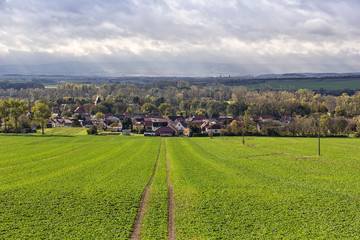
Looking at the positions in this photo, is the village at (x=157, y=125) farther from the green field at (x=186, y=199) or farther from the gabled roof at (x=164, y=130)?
the green field at (x=186, y=199)

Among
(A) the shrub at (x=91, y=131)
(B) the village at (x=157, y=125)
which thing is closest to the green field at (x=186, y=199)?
(A) the shrub at (x=91, y=131)

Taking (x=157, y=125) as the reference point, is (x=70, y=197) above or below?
above

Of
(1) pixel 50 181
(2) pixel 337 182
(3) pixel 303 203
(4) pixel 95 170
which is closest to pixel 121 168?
(4) pixel 95 170

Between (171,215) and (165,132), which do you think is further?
(165,132)

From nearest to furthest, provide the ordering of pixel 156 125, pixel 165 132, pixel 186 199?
pixel 186 199
pixel 165 132
pixel 156 125

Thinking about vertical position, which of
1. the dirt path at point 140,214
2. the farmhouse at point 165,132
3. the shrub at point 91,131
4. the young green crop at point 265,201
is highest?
the dirt path at point 140,214

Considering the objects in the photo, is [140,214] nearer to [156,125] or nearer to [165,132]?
[165,132]

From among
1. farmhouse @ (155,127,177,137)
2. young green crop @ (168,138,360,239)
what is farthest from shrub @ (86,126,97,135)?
young green crop @ (168,138,360,239)

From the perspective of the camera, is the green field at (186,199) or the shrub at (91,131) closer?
the green field at (186,199)

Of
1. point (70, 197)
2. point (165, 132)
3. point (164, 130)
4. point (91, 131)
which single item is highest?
point (70, 197)

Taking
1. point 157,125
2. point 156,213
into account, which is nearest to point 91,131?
point 157,125
